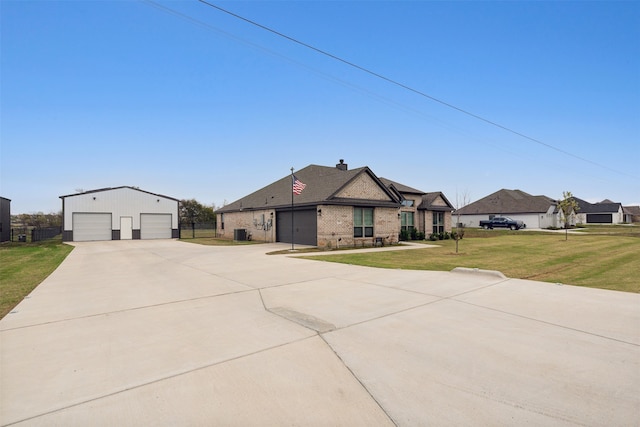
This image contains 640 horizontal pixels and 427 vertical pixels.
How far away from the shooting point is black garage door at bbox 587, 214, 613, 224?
71125 mm

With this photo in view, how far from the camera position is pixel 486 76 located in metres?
18.2

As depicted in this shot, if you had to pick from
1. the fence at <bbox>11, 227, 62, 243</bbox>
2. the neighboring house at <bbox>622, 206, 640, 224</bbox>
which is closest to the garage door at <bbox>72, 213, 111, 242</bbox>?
the fence at <bbox>11, 227, 62, 243</bbox>

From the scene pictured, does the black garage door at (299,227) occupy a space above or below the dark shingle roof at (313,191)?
below

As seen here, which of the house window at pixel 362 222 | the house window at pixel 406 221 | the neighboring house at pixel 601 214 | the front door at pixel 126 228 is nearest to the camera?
the house window at pixel 362 222

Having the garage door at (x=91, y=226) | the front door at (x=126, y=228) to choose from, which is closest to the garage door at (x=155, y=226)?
the front door at (x=126, y=228)

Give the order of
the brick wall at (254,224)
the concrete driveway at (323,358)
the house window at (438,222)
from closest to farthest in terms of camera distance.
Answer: the concrete driveway at (323,358) < the brick wall at (254,224) < the house window at (438,222)

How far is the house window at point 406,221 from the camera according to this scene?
28405 millimetres

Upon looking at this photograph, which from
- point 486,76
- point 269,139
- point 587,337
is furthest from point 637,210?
point 587,337

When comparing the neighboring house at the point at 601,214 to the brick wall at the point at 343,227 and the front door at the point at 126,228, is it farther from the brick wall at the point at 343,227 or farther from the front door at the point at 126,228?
the front door at the point at 126,228

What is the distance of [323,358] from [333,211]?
17.0 m

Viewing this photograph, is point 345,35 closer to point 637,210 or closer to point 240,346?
point 240,346

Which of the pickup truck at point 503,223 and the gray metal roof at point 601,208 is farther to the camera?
the gray metal roof at point 601,208

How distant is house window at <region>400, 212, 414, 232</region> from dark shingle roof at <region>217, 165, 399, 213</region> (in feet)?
14.1

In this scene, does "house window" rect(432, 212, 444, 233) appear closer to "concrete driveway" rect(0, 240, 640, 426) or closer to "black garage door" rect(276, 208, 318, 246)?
"black garage door" rect(276, 208, 318, 246)
